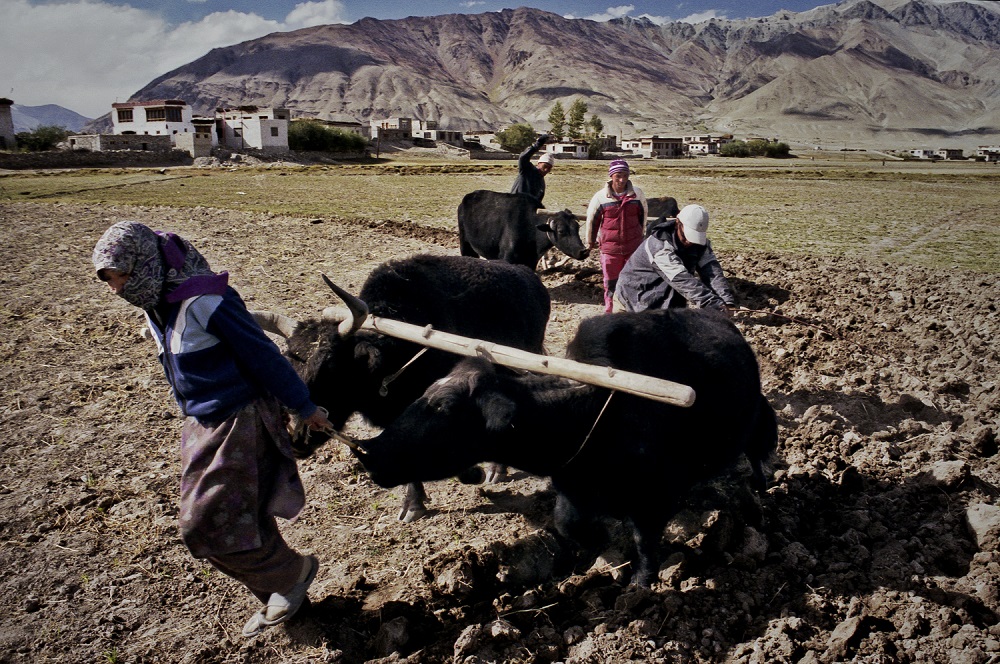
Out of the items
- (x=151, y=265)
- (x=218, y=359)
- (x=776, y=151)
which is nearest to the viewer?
(x=151, y=265)

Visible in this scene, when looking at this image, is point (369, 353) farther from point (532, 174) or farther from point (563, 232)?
point (532, 174)

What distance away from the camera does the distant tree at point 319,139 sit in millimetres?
73875

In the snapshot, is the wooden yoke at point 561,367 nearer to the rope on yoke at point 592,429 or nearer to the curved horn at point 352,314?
the curved horn at point 352,314

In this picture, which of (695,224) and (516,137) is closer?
(695,224)

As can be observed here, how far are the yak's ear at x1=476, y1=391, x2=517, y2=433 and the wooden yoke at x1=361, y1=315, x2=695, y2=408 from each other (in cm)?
21

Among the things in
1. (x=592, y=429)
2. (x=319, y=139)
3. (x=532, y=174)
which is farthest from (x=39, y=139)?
(x=592, y=429)

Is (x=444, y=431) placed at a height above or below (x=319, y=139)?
below

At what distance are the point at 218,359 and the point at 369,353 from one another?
1396 millimetres

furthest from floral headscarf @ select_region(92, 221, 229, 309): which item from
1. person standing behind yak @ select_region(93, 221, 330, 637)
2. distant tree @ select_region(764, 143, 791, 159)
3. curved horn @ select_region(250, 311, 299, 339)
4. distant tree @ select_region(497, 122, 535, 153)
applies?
distant tree @ select_region(764, 143, 791, 159)

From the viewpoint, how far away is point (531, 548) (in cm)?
414

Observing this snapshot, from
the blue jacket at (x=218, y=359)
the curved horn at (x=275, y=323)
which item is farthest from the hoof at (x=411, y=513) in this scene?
the blue jacket at (x=218, y=359)

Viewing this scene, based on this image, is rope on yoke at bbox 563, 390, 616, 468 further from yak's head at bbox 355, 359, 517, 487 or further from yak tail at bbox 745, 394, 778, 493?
yak tail at bbox 745, 394, 778, 493

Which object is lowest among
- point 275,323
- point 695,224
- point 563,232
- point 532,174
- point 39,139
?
point 275,323

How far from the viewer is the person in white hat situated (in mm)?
5070
